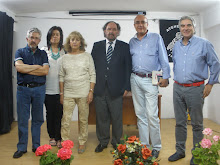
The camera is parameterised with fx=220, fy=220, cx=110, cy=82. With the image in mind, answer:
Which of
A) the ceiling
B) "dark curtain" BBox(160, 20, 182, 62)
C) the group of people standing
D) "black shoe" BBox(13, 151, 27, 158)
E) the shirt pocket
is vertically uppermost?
the ceiling

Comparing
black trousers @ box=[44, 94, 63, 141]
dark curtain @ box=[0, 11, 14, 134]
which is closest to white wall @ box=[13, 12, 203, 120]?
dark curtain @ box=[0, 11, 14, 134]

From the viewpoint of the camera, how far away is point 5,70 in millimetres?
3979

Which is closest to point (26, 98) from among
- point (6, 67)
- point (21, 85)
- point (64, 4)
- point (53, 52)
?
point (21, 85)

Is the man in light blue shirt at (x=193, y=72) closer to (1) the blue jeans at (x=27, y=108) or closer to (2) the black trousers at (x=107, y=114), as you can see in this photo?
(2) the black trousers at (x=107, y=114)

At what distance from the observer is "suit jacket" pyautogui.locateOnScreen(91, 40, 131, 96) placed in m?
2.82

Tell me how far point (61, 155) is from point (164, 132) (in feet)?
8.75

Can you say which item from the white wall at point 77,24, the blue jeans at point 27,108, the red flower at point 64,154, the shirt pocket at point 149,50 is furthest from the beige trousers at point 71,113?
the white wall at point 77,24

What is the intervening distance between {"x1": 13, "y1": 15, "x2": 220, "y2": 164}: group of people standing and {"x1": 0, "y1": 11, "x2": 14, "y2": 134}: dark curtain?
1.26 m

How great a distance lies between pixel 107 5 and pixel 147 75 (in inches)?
89.1

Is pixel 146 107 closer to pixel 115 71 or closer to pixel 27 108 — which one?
pixel 115 71

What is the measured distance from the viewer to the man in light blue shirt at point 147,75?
2672 millimetres

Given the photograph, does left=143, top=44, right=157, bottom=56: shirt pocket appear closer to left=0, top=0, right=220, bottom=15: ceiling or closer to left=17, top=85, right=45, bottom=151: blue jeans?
left=17, top=85, right=45, bottom=151: blue jeans

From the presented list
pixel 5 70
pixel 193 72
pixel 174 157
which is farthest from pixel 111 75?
pixel 5 70

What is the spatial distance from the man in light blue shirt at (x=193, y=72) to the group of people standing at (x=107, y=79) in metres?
0.01
